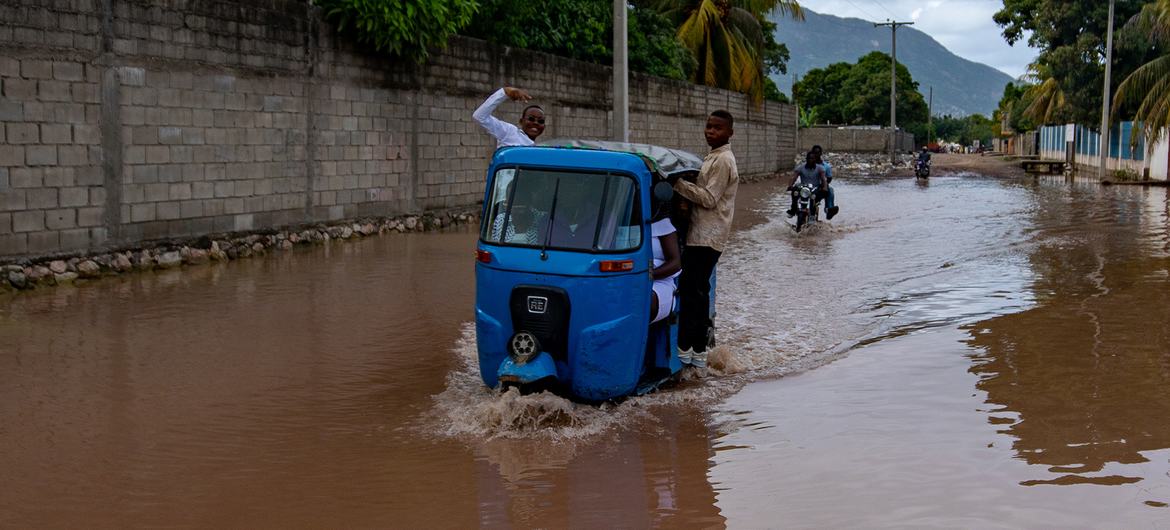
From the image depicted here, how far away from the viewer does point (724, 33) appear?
132 ft

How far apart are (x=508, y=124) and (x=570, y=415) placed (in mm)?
2743

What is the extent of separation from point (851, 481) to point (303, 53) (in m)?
12.0

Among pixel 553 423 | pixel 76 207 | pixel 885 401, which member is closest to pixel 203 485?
pixel 553 423

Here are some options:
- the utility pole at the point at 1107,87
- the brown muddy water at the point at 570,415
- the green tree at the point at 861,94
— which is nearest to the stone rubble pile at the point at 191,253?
the brown muddy water at the point at 570,415

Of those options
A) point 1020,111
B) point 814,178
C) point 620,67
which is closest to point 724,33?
point 814,178

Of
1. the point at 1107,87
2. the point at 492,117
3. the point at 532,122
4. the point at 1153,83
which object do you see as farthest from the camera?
the point at 1107,87

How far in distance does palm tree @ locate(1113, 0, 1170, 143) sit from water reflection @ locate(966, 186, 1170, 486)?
18.5 m

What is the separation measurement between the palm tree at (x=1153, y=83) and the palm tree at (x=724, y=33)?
1106 centimetres

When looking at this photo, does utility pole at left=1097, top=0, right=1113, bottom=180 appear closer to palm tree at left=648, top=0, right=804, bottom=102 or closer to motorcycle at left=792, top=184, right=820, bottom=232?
palm tree at left=648, top=0, right=804, bottom=102

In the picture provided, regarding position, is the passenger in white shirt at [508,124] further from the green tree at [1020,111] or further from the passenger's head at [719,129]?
the green tree at [1020,111]

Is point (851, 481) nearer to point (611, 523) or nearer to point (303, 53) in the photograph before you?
point (611, 523)

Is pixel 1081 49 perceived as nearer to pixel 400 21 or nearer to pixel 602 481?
pixel 400 21

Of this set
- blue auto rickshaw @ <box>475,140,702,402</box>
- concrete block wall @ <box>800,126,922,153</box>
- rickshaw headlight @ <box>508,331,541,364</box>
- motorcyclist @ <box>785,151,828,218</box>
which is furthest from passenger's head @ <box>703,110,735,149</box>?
concrete block wall @ <box>800,126,922,153</box>

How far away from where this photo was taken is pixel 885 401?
6.82 m
